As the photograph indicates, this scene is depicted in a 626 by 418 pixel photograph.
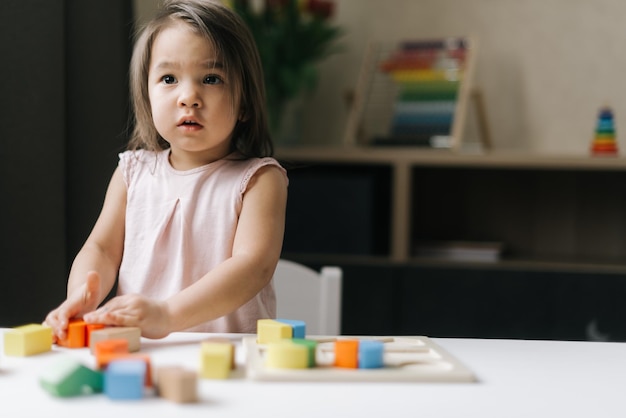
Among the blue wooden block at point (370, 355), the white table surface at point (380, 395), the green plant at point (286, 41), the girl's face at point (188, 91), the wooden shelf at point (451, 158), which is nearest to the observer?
the white table surface at point (380, 395)

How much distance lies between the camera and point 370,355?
2.25ft

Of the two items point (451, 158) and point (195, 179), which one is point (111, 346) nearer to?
point (195, 179)

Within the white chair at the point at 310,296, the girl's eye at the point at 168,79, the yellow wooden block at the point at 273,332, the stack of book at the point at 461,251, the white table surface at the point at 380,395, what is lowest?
the stack of book at the point at 461,251

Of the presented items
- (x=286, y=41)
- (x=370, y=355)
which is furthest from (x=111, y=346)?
(x=286, y=41)

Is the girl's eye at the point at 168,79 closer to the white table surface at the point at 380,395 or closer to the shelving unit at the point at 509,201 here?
the white table surface at the point at 380,395

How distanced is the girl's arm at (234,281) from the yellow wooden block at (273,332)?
0.34ft

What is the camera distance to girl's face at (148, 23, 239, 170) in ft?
3.49

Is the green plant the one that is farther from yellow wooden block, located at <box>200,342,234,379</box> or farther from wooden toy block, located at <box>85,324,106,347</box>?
yellow wooden block, located at <box>200,342,234,379</box>

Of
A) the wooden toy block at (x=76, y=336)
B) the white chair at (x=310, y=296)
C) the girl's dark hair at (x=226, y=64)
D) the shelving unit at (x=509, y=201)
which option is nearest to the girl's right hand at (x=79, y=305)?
the wooden toy block at (x=76, y=336)

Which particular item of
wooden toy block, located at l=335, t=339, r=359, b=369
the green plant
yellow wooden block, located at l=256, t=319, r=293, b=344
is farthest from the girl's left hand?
the green plant

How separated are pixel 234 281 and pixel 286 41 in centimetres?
170

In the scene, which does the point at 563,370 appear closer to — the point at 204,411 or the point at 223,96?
the point at 204,411

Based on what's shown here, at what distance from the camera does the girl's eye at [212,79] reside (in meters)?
1.08

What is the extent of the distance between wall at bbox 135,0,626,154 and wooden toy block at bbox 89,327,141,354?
209 cm
